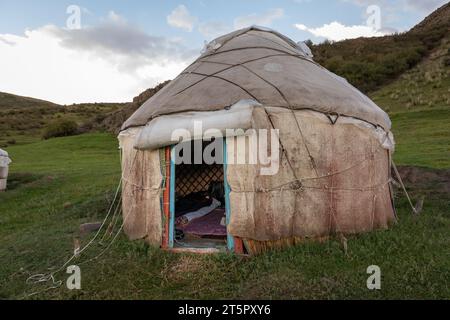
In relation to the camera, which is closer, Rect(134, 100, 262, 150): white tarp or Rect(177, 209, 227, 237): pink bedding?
Rect(134, 100, 262, 150): white tarp

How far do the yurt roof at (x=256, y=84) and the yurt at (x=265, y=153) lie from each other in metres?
0.01

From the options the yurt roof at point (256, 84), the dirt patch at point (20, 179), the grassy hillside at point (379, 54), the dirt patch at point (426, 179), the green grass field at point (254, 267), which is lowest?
the green grass field at point (254, 267)

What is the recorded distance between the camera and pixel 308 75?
5.31 m

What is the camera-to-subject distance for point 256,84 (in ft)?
15.8

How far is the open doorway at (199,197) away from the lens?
17.9 feet

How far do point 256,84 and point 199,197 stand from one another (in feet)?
11.7

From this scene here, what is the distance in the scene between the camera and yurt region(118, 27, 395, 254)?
447 centimetres

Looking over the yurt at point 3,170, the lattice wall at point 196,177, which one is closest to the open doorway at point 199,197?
the lattice wall at point 196,177

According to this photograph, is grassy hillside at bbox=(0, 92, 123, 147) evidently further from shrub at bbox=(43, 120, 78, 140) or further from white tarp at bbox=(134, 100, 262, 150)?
white tarp at bbox=(134, 100, 262, 150)

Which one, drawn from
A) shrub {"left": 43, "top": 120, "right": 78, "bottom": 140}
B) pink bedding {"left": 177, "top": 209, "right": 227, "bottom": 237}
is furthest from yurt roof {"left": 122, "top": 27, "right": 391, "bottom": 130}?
shrub {"left": 43, "top": 120, "right": 78, "bottom": 140}

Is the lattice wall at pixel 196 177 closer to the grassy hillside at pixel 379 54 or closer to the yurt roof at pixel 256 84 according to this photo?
the yurt roof at pixel 256 84

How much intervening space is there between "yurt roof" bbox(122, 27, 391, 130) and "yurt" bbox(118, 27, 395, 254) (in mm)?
14
